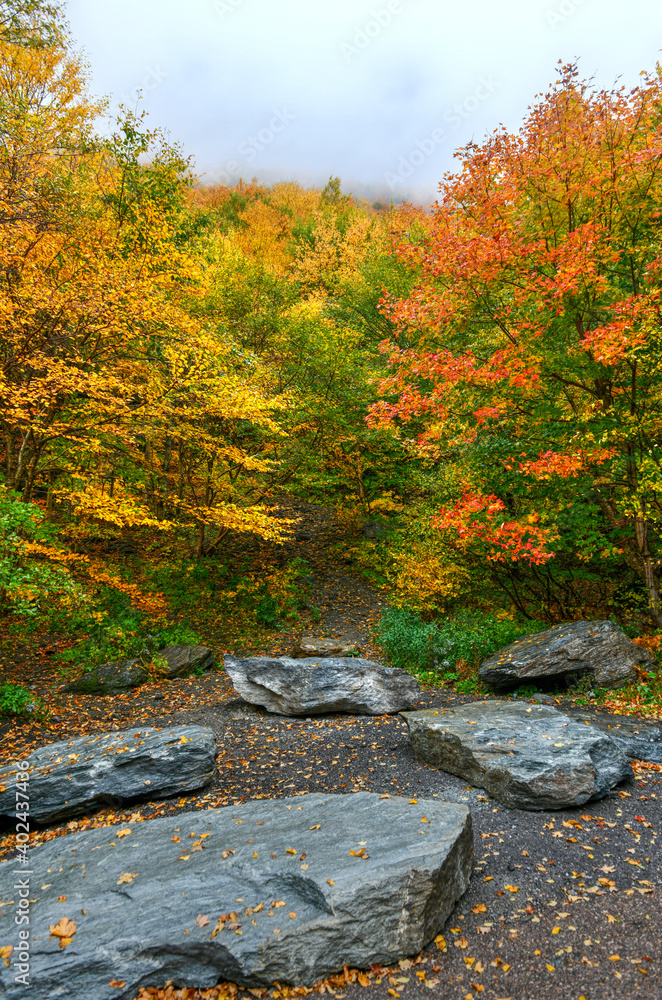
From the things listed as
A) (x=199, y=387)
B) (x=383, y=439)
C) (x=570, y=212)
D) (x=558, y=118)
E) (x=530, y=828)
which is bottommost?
(x=530, y=828)

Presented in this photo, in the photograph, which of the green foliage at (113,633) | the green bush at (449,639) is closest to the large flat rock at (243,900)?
the green bush at (449,639)

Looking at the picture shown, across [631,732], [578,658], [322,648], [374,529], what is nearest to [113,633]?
[322,648]

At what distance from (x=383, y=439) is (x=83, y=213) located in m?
8.15

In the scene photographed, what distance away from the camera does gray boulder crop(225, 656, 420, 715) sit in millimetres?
7070

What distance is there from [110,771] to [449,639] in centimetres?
575

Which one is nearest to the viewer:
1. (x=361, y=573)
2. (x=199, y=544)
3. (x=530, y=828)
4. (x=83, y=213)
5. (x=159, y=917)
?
(x=159, y=917)

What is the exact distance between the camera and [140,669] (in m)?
8.59

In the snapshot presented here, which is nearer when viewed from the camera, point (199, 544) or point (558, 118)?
point (558, 118)

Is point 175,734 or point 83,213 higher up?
point 83,213

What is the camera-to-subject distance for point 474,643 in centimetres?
833

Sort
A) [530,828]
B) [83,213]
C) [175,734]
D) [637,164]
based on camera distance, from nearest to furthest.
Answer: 1. [530,828]
2. [175,734]
3. [637,164]
4. [83,213]

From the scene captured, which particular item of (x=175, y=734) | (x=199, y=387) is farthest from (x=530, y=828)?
(x=199, y=387)

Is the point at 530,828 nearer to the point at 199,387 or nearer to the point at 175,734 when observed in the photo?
the point at 175,734

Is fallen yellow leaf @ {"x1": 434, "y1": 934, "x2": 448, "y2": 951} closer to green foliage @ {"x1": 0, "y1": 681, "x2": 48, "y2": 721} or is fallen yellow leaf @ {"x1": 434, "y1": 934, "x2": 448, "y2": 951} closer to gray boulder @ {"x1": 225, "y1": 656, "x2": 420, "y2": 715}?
gray boulder @ {"x1": 225, "y1": 656, "x2": 420, "y2": 715}
